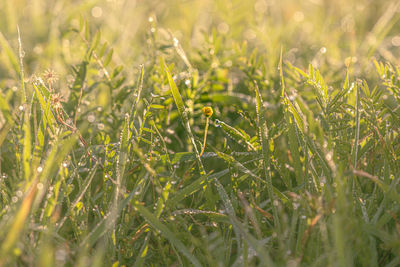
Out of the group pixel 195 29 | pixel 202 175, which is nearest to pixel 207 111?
pixel 202 175

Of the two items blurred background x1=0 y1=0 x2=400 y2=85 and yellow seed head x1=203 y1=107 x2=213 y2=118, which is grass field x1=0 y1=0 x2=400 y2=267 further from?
blurred background x1=0 y1=0 x2=400 y2=85

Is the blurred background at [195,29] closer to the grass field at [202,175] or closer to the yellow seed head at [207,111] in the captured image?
the grass field at [202,175]

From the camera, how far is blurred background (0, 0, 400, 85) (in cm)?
204

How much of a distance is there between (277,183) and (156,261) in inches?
18.2

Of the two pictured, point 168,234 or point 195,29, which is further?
point 195,29

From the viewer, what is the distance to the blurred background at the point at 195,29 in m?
2.04

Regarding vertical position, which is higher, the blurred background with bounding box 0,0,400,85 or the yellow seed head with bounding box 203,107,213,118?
the blurred background with bounding box 0,0,400,85

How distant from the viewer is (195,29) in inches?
97.1

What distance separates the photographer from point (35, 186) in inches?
36.8

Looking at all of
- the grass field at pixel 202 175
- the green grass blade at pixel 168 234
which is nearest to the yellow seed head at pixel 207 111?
the grass field at pixel 202 175

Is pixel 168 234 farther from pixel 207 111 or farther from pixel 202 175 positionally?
pixel 207 111

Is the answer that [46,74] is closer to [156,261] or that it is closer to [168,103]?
[168,103]

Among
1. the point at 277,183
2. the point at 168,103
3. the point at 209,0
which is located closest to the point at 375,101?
the point at 277,183

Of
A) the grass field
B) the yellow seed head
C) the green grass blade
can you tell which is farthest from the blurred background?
the green grass blade
